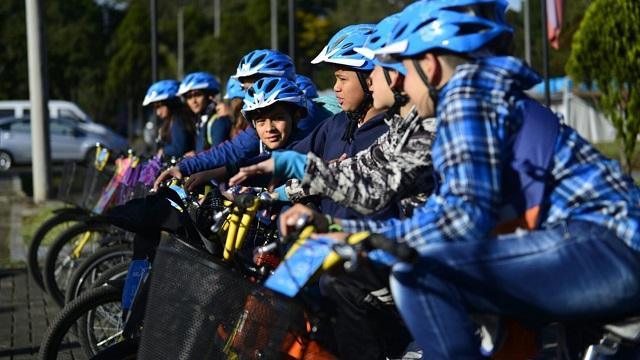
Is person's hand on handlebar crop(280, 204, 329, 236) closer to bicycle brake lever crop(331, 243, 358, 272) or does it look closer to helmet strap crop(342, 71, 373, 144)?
bicycle brake lever crop(331, 243, 358, 272)

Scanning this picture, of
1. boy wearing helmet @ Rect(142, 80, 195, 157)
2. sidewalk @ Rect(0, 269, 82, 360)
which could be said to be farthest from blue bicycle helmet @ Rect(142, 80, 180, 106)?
sidewalk @ Rect(0, 269, 82, 360)

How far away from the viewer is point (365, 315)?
11.7 ft

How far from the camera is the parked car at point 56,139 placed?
106 feet

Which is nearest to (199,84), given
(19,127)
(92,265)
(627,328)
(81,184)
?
(81,184)

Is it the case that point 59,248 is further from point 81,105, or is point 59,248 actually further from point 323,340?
point 81,105

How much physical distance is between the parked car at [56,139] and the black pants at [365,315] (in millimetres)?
28727

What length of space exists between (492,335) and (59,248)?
5440 mm

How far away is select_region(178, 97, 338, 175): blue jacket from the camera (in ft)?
19.0

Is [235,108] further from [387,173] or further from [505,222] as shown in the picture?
[505,222]

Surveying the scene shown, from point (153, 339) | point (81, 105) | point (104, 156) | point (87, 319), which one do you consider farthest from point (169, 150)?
point (81, 105)

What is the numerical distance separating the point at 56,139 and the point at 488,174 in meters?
31.3

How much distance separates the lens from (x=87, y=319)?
17.1ft

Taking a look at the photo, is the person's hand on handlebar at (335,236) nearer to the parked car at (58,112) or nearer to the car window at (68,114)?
the parked car at (58,112)

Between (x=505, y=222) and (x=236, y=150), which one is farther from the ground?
(x=505, y=222)
